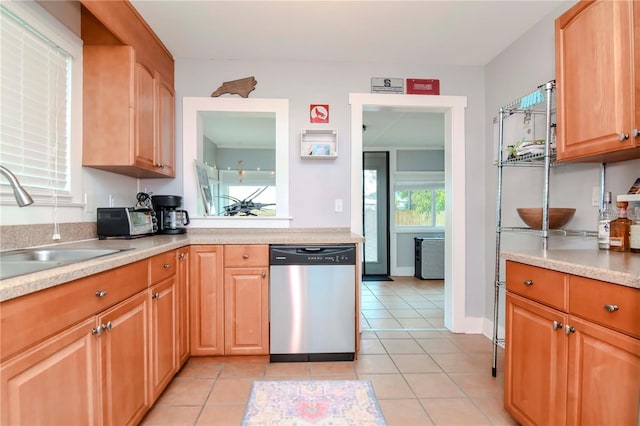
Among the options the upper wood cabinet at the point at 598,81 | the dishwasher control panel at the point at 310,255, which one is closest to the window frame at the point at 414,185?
the dishwasher control panel at the point at 310,255

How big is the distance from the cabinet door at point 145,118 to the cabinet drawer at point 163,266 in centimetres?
67

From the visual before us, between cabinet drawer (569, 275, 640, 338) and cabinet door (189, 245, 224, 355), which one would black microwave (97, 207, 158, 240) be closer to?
cabinet door (189, 245, 224, 355)

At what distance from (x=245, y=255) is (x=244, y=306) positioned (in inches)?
14.4

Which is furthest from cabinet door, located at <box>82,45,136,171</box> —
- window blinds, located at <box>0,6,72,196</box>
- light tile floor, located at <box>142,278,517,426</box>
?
light tile floor, located at <box>142,278,517,426</box>

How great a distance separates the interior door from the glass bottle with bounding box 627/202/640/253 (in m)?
4.04

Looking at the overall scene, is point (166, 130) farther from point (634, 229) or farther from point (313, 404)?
point (634, 229)

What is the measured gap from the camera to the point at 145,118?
2209 millimetres

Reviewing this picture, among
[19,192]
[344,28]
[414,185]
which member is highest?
[344,28]

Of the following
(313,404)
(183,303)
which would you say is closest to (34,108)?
(183,303)

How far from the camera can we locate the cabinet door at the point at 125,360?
1277mm

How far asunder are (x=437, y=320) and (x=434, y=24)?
2664mm

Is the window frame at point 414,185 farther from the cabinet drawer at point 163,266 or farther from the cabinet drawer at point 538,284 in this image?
the cabinet drawer at point 163,266

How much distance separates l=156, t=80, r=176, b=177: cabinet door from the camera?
8.02ft

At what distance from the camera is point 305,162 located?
2861 millimetres
